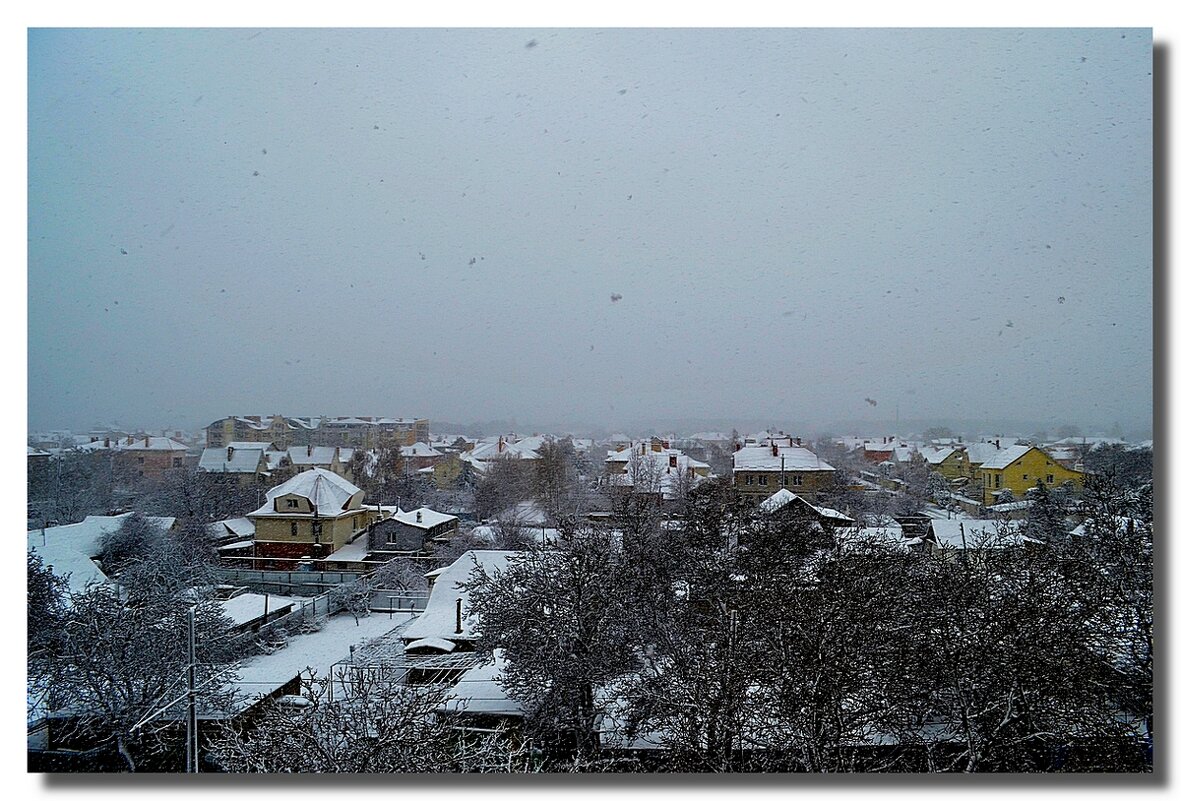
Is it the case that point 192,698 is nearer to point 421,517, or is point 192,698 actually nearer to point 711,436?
point 421,517

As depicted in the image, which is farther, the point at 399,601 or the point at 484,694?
the point at 399,601

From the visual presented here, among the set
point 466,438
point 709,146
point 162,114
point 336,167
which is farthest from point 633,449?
point 162,114

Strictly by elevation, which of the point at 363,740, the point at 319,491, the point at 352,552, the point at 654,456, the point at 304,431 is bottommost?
the point at 363,740

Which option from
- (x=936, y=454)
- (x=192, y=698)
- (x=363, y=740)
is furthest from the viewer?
(x=936, y=454)

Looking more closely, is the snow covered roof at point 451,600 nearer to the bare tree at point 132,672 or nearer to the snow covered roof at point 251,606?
the snow covered roof at point 251,606

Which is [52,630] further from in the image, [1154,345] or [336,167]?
[1154,345]

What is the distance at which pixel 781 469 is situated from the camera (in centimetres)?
206

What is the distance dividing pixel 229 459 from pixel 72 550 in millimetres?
562

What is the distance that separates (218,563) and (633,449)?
148 cm

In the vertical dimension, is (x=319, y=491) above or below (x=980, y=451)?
below

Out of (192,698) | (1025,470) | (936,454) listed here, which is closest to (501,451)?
(192,698)

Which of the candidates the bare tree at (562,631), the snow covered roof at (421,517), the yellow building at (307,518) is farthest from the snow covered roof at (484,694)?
the yellow building at (307,518)

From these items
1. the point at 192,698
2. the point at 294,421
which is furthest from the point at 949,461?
the point at 192,698

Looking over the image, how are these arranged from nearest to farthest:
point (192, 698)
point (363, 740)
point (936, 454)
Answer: point (363, 740) < point (192, 698) < point (936, 454)
